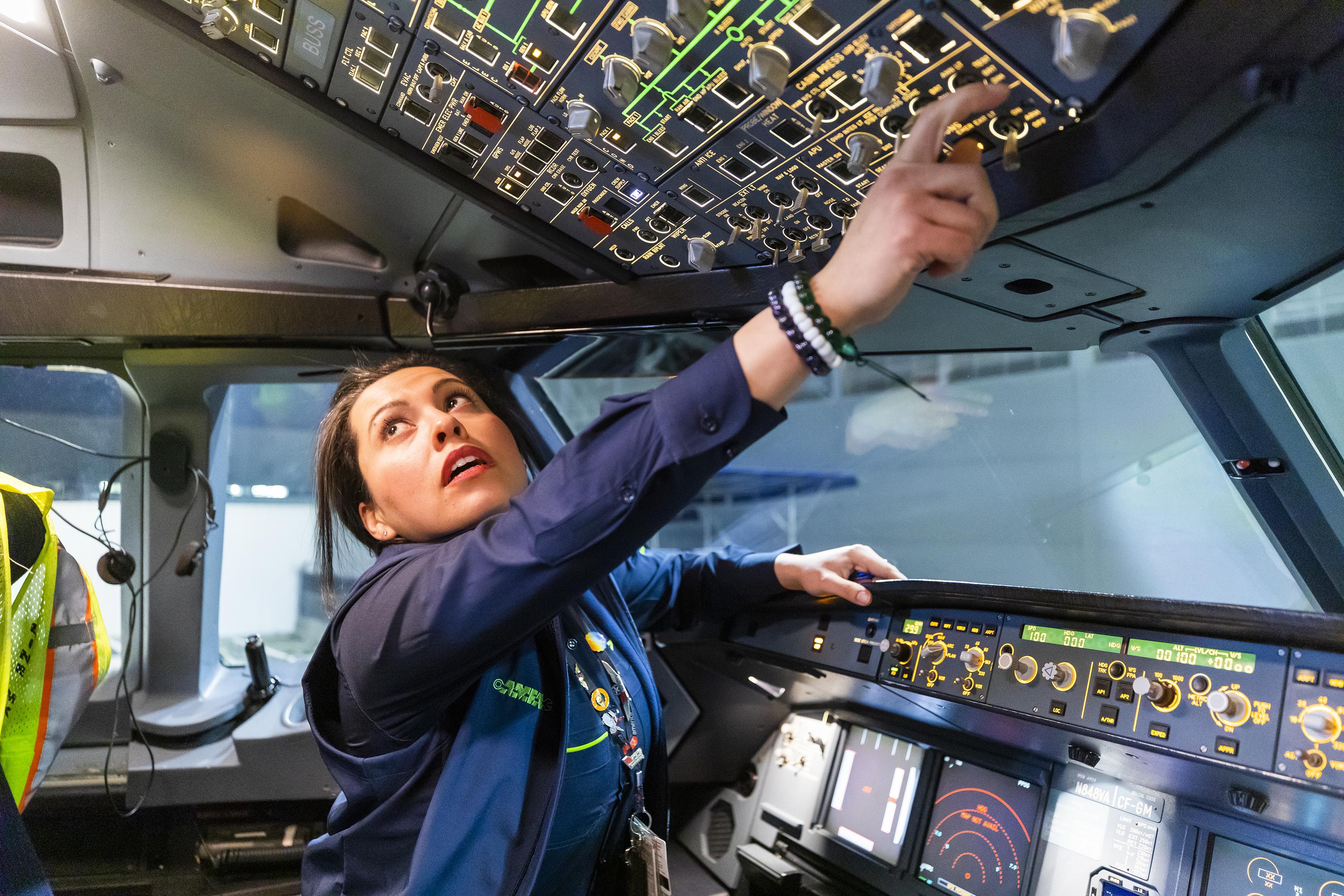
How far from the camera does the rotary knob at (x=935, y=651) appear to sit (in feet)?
6.01

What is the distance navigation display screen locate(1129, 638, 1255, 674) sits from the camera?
136cm

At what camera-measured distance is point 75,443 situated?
9.32 ft

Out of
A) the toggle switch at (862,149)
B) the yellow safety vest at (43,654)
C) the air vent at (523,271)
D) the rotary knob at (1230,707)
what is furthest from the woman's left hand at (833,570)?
the yellow safety vest at (43,654)

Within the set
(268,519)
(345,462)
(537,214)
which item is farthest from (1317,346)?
(268,519)

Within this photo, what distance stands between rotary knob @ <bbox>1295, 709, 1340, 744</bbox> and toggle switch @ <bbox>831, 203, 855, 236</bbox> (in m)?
0.98

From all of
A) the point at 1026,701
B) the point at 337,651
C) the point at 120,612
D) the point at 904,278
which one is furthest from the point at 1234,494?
the point at 120,612

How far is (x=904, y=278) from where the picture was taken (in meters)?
0.96

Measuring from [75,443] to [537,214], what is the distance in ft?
6.72

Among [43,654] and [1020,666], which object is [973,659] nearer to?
[1020,666]

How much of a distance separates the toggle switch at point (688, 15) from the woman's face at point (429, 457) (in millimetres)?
831

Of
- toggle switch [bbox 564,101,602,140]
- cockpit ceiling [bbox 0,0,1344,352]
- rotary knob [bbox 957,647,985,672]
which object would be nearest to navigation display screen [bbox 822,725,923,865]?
rotary knob [bbox 957,647,985,672]

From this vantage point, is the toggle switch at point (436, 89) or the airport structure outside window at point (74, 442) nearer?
the toggle switch at point (436, 89)

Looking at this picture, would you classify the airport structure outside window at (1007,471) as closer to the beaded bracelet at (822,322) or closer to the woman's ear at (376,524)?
the woman's ear at (376,524)

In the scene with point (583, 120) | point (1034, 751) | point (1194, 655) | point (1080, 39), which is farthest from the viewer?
point (1034, 751)
